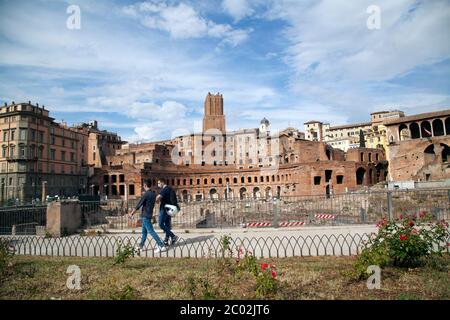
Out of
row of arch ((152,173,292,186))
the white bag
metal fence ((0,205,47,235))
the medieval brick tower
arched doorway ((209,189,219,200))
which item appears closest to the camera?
the white bag

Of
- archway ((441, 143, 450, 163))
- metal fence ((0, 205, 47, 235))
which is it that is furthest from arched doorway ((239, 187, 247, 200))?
metal fence ((0, 205, 47, 235))

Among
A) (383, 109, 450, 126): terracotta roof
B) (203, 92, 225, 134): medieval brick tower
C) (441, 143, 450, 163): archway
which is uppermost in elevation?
(203, 92, 225, 134): medieval brick tower

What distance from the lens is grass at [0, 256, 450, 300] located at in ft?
17.0

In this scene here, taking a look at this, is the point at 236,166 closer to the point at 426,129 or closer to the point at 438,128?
the point at 426,129

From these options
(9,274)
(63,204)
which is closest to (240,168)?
(63,204)

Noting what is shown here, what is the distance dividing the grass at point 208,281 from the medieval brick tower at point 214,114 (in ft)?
261

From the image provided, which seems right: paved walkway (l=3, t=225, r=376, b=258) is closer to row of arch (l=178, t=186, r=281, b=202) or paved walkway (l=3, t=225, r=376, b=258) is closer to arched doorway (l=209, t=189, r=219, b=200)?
row of arch (l=178, t=186, r=281, b=202)

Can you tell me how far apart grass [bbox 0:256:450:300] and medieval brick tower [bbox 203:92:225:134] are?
79444 mm

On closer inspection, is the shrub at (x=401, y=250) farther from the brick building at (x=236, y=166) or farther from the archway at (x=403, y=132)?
the archway at (x=403, y=132)

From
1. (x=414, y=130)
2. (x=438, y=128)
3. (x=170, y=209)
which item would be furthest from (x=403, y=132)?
(x=170, y=209)

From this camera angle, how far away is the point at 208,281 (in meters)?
5.86

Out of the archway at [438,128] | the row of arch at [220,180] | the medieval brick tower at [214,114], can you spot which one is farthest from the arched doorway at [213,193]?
the archway at [438,128]

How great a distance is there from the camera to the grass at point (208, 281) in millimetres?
5180

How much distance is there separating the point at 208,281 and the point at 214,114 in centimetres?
8369
